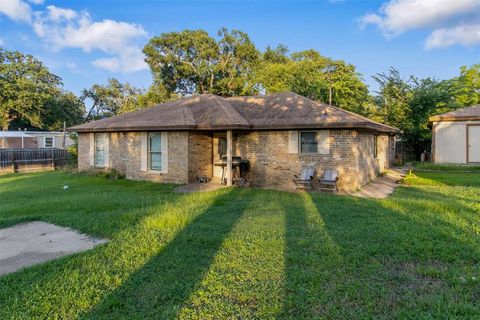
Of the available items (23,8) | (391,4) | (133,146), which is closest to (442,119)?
(391,4)

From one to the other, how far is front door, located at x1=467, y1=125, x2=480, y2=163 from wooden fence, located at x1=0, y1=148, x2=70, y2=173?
23.5m

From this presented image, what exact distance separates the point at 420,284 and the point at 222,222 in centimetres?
→ 358

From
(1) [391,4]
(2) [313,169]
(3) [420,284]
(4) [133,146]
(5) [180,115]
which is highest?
(1) [391,4]

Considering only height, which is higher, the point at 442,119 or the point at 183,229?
the point at 442,119

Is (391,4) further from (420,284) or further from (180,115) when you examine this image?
(420,284)

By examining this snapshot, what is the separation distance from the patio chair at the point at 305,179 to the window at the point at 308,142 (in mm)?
682

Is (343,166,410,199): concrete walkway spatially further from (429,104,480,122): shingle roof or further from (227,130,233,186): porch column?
(429,104,480,122): shingle roof

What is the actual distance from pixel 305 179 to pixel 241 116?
380cm

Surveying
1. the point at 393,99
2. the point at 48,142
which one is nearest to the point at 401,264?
the point at 393,99

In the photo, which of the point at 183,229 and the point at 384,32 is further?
the point at 384,32

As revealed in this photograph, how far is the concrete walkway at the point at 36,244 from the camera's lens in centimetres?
466

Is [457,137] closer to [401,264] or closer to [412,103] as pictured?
[412,103]

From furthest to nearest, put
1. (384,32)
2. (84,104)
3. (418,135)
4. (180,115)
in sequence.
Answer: (84,104)
(418,135)
(384,32)
(180,115)

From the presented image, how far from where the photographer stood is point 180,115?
13.3m
